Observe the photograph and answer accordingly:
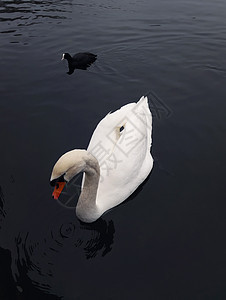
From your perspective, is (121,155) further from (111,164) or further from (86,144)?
(86,144)

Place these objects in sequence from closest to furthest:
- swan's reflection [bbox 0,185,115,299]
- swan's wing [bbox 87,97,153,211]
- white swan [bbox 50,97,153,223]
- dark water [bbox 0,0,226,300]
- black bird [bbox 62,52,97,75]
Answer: white swan [bbox 50,97,153,223] → swan's reflection [bbox 0,185,115,299] → dark water [bbox 0,0,226,300] → swan's wing [bbox 87,97,153,211] → black bird [bbox 62,52,97,75]

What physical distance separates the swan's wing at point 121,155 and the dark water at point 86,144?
39 centimetres

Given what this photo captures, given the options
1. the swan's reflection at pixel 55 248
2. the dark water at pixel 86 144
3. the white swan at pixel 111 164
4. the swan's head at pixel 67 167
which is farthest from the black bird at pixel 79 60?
the swan's head at pixel 67 167

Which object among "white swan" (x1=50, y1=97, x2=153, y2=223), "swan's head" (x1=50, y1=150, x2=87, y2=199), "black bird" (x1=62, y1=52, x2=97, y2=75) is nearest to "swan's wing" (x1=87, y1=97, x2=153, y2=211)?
"white swan" (x1=50, y1=97, x2=153, y2=223)

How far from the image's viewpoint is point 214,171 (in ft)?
23.6

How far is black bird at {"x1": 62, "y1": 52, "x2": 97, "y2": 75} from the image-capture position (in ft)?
37.6

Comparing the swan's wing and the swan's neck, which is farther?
the swan's wing

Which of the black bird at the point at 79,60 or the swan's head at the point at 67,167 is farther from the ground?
the black bird at the point at 79,60

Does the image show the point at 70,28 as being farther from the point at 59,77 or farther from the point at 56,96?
the point at 56,96

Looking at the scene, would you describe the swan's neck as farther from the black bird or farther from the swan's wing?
the black bird

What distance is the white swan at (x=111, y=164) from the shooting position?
16.5 ft

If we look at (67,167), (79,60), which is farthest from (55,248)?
(79,60)

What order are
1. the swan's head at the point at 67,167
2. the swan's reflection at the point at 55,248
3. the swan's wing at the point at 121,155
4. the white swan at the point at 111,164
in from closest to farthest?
1. the swan's head at the point at 67,167
2. the white swan at the point at 111,164
3. the swan's reflection at the point at 55,248
4. the swan's wing at the point at 121,155

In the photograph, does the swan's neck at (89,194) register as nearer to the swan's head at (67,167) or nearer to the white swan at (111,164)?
the white swan at (111,164)
